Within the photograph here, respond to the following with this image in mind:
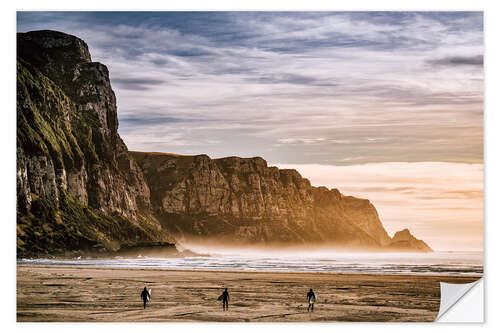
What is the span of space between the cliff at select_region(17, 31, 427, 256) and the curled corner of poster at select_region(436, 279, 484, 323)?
2.42 meters

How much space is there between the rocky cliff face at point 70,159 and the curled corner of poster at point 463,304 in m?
11.0

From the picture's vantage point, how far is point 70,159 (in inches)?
1282

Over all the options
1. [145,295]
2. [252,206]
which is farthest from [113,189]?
[145,295]

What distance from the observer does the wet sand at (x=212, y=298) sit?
56.7 ft

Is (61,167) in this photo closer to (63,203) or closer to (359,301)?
(63,203)

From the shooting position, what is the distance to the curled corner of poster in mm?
17141

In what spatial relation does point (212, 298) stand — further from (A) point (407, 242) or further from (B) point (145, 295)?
(A) point (407, 242)

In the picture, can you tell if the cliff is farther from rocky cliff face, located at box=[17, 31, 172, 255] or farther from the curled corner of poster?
the curled corner of poster

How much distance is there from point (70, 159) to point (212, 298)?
54.2ft

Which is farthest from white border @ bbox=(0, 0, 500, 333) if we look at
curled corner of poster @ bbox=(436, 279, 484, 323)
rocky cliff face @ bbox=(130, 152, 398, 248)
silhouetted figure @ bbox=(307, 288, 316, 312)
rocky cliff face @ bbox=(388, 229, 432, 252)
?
rocky cliff face @ bbox=(130, 152, 398, 248)
